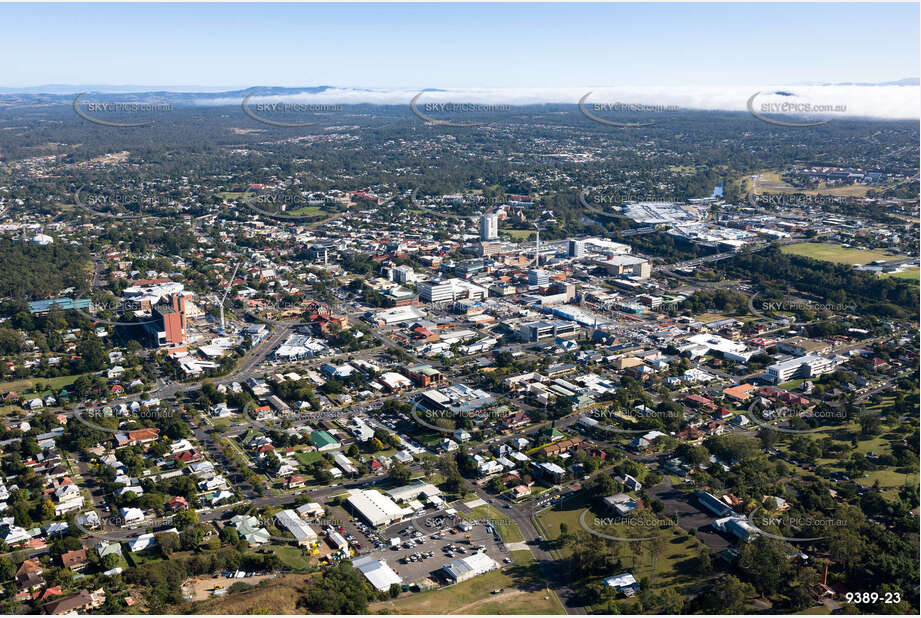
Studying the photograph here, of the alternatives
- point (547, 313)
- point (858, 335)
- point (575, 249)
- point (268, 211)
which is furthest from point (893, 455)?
point (268, 211)

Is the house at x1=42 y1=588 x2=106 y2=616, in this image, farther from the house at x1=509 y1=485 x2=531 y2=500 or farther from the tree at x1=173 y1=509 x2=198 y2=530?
the house at x1=509 y1=485 x2=531 y2=500

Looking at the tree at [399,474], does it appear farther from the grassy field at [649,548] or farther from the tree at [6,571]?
the tree at [6,571]

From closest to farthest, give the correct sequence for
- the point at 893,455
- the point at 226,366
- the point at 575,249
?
the point at 893,455
the point at 226,366
the point at 575,249

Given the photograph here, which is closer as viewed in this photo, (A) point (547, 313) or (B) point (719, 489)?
(B) point (719, 489)

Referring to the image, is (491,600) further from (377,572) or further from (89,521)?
(89,521)

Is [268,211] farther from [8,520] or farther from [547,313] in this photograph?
[8,520]

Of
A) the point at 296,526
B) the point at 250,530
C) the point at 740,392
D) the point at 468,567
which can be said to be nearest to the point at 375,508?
the point at 296,526

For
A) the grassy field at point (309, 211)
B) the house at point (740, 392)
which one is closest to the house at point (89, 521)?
the house at point (740, 392)
